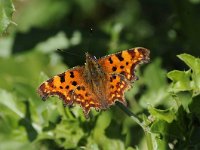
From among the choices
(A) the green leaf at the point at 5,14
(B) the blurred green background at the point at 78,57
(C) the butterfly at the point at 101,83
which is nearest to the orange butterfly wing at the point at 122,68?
(C) the butterfly at the point at 101,83

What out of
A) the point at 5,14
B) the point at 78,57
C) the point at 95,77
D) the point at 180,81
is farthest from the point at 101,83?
the point at 78,57

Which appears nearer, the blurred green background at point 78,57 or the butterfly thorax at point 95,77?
the butterfly thorax at point 95,77

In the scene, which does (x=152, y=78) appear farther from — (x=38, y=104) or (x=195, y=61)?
(x=195, y=61)

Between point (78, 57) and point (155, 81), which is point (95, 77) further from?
point (78, 57)

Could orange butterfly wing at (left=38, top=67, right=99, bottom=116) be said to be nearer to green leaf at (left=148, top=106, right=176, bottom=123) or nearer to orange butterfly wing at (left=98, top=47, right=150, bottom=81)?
orange butterfly wing at (left=98, top=47, right=150, bottom=81)

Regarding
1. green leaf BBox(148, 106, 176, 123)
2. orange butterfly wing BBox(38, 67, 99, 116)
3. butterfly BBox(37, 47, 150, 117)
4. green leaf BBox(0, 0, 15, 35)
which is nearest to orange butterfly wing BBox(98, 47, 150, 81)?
butterfly BBox(37, 47, 150, 117)

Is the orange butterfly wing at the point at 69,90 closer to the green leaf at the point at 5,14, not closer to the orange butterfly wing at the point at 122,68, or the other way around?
the orange butterfly wing at the point at 122,68

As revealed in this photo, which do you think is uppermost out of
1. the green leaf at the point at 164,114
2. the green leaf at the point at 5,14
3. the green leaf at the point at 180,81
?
the green leaf at the point at 5,14
